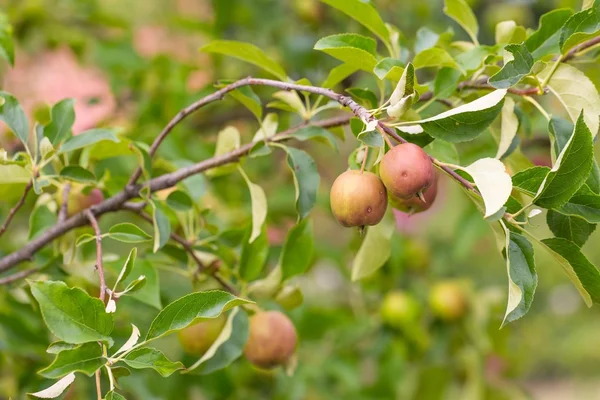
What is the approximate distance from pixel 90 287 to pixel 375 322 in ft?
2.28

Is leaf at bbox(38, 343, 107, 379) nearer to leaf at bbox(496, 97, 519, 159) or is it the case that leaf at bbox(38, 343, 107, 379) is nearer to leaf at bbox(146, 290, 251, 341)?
leaf at bbox(146, 290, 251, 341)

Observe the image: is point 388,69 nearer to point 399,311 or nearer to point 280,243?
point 399,311

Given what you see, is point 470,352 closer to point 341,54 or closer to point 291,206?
point 291,206

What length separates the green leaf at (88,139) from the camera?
72 centimetres

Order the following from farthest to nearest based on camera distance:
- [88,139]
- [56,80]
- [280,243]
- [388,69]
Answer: [56,80] → [280,243] → [88,139] → [388,69]

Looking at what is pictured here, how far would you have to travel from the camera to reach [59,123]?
0.75m

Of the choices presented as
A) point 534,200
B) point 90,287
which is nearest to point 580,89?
Result: point 534,200

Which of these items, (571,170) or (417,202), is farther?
(417,202)

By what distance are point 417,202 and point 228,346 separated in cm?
25

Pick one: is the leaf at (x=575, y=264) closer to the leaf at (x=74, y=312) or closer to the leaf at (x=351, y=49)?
the leaf at (x=351, y=49)

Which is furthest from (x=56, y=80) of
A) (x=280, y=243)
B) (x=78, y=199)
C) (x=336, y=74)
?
(x=336, y=74)

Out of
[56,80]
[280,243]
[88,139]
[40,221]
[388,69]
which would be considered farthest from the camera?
[56,80]

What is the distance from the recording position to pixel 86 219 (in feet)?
2.49

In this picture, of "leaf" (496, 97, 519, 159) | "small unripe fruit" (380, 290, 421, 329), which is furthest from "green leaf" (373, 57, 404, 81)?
"small unripe fruit" (380, 290, 421, 329)
